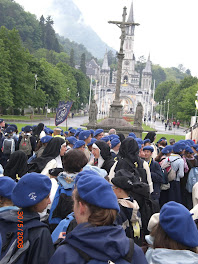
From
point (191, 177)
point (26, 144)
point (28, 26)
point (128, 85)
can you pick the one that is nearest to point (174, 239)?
point (191, 177)

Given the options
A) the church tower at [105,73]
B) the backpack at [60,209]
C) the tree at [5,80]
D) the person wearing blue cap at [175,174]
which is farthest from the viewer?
the church tower at [105,73]

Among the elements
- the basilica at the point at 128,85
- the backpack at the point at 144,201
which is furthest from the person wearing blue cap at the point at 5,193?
the basilica at the point at 128,85

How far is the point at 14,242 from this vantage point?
250 cm

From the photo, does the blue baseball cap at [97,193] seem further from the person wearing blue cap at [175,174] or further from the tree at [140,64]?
the tree at [140,64]

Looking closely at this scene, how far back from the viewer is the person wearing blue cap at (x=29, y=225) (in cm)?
249

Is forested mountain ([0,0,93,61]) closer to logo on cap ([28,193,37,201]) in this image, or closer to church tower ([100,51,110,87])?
church tower ([100,51,110,87])

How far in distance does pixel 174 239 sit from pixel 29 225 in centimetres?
120

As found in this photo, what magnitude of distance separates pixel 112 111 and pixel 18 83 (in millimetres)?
19948

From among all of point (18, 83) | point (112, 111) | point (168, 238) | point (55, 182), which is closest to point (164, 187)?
point (55, 182)

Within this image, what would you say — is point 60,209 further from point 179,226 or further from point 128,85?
point 128,85

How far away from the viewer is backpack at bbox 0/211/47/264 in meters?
2.45

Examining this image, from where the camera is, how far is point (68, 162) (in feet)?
12.8

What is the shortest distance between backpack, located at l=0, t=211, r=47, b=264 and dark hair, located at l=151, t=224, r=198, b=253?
0.98m

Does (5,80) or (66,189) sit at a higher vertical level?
(5,80)
